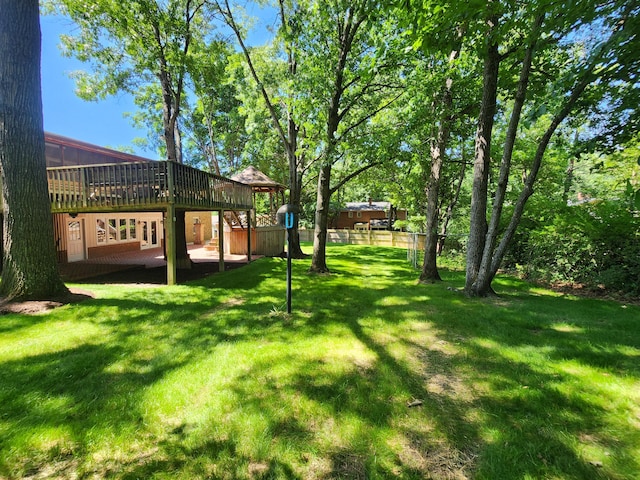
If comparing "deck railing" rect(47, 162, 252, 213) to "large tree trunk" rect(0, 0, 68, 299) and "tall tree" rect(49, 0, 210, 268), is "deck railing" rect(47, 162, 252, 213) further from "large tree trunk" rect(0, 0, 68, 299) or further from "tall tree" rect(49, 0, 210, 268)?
"large tree trunk" rect(0, 0, 68, 299)

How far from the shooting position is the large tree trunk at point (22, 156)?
5500 mm

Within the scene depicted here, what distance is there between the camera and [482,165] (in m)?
6.86

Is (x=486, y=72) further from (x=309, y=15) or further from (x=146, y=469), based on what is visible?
(x=146, y=469)

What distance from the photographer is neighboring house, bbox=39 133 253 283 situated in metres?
8.06

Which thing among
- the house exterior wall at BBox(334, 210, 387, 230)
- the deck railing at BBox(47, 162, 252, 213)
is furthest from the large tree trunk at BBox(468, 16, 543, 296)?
the house exterior wall at BBox(334, 210, 387, 230)

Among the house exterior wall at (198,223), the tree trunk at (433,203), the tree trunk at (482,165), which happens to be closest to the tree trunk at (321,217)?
the tree trunk at (433,203)

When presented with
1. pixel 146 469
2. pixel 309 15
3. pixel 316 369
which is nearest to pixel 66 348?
pixel 146 469

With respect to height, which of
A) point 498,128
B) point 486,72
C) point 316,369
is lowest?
point 316,369

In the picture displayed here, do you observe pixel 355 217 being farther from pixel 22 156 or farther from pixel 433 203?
pixel 22 156

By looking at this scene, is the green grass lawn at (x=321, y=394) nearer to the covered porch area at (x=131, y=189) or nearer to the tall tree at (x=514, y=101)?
the tall tree at (x=514, y=101)

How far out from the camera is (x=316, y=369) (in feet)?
12.1

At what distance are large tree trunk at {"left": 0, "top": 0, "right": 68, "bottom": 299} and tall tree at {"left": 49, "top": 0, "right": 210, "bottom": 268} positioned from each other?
3.74 metres

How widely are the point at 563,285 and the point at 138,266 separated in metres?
14.2

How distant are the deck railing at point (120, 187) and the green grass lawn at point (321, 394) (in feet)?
10.9
